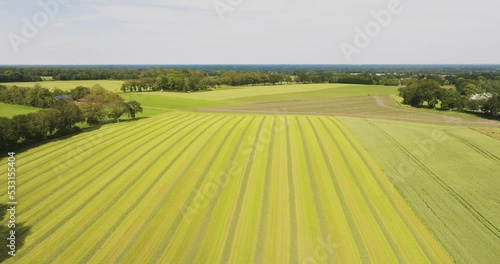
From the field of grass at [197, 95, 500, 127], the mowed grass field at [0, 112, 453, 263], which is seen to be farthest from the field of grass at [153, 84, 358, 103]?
the mowed grass field at [0, 112, 453, 263]

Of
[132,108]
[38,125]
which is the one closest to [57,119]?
[38,125]

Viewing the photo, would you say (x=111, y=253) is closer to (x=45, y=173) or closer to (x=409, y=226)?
(x=45, y=173)

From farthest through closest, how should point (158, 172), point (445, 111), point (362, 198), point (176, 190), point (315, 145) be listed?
1. point (445, 111)
2. point (315, 145)
3. point (158, 172)
4. point (176, 190)
5. point (362, 198)

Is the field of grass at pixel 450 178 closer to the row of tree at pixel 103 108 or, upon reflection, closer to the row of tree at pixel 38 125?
the row of tree at pixel 103 108

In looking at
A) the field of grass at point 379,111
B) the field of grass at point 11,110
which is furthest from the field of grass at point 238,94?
the field of grass at point 11,110

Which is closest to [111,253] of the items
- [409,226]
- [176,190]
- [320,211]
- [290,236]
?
[176,190]

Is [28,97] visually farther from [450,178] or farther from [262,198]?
[450,178]

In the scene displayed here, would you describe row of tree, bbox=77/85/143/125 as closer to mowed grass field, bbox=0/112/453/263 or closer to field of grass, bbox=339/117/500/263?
mowed grass field, bbox=0/112/453/263
